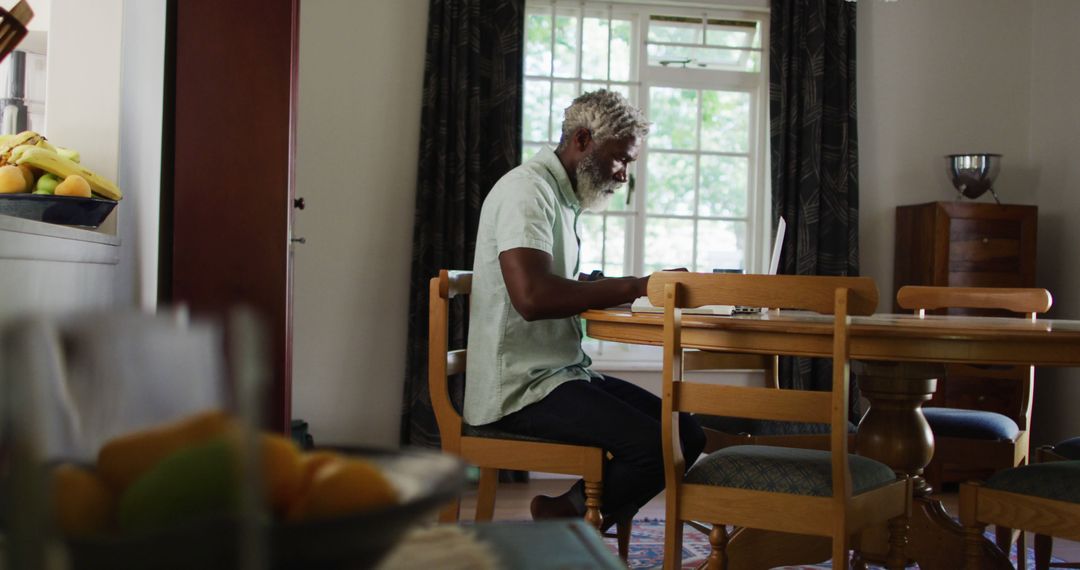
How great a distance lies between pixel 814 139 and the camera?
177 inches

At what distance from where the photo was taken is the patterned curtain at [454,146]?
13.9 ft

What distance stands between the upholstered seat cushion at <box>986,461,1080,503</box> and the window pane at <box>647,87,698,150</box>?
293 centimetres

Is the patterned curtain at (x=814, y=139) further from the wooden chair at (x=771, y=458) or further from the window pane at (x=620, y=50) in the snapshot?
the wooden chair at (x=771, y=458)

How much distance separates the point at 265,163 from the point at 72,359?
2.73 m

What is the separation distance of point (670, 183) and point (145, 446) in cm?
450

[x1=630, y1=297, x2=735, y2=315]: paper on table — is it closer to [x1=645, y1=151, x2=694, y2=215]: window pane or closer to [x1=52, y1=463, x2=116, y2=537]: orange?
[x1=52, y1=463, x2=116, y2=537]: orange

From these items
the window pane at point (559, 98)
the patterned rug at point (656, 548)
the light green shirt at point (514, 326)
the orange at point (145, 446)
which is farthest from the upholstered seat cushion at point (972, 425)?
the orange at point (145, 446)

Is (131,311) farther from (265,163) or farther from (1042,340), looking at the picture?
(265,163)

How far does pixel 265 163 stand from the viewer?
289 centimetres

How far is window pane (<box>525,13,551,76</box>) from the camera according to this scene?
4.52 meters

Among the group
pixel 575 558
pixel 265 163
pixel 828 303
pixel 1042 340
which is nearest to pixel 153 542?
pixel 575 558

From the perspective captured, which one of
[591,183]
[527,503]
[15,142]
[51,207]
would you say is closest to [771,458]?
[591,183]

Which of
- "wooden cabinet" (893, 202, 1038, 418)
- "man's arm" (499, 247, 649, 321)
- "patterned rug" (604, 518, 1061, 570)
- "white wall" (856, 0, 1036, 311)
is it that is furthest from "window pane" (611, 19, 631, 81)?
"man's arm" (499, 247, 649, 321)

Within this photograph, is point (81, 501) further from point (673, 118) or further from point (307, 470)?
point (673, 118)
